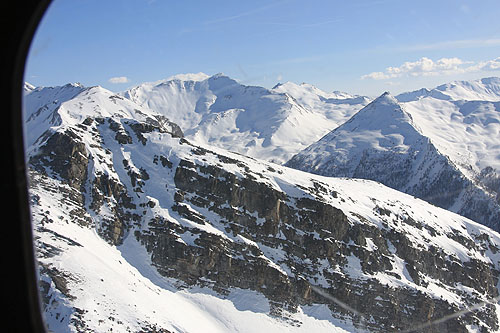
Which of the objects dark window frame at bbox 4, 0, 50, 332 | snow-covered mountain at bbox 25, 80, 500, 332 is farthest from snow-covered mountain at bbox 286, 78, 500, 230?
dark window frame at bbox 4, 0, 50, 332

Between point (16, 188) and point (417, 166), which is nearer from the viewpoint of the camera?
point (16, 188)

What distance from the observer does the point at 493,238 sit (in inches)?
2643

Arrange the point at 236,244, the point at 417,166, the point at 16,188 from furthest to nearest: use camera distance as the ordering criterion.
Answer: the point at 417,166
the point at 236,244
the point at 16,188

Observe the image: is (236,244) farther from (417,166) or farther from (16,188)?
(417,166)

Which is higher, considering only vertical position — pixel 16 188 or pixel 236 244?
pixel 16 188

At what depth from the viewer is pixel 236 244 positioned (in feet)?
163

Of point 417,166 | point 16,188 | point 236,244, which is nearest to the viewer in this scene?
point 16,188

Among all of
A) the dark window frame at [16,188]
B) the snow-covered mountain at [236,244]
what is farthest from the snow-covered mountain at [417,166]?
the dark window frame at [16,188]

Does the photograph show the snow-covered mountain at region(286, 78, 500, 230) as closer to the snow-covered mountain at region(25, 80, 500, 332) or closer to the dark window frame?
the snow-covered mountain at region(25, 80, 500, 332)

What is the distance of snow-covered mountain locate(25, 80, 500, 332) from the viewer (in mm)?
44062

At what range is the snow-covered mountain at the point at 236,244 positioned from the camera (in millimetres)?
44062

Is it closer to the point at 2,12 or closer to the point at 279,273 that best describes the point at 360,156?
the point at 279,273

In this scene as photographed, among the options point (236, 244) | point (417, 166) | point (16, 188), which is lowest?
point (417, 166)

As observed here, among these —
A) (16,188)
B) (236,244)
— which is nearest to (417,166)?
(236,244)
